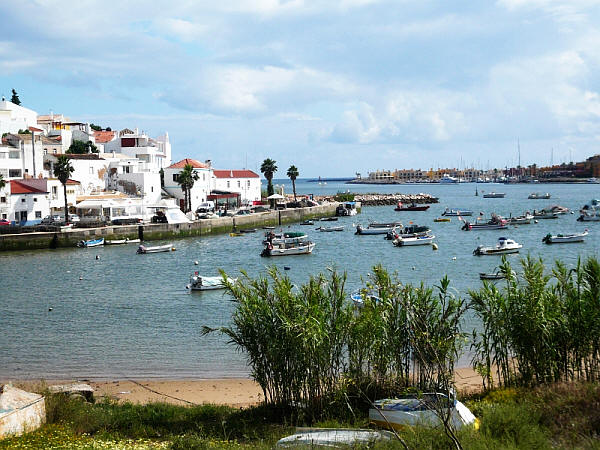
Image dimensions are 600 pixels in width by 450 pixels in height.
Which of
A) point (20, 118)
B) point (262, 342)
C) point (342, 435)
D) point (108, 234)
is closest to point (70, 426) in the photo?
point (262, 342)

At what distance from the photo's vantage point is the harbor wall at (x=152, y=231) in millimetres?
57188

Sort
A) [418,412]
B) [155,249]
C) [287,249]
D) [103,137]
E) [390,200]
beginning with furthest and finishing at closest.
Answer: [390,200] → [103,137] → [155,249] → [287,249] → [418,412]

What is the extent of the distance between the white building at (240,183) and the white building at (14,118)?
2749cm

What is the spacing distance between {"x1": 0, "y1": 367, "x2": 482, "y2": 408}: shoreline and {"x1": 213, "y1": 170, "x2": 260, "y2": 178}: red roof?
2793 inches

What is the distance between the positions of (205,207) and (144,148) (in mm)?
17120

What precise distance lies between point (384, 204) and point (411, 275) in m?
88.6

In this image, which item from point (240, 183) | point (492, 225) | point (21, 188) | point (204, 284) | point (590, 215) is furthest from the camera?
point (240, 183)

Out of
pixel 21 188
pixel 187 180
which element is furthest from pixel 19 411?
pixel 187 180

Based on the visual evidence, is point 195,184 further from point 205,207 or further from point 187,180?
point 187,180

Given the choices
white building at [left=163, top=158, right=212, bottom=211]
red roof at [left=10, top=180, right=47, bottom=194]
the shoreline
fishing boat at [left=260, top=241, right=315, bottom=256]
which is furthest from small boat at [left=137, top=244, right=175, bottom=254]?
the shoreline

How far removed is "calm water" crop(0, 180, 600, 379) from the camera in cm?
2395

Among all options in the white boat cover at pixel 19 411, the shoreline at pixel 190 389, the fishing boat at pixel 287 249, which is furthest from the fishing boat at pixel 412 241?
the white boat cover at pixel 19 411

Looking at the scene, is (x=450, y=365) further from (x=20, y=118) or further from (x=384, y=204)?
(x=384, y=204)

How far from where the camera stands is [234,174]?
93.4 metres
